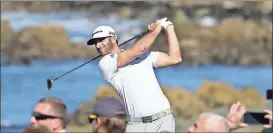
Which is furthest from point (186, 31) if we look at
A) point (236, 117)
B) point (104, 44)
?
point (104, 44)

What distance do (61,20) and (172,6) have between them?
45.2 inches

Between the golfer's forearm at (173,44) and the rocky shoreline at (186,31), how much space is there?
4.05 metres

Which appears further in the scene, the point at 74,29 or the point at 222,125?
→ the point at 74,29

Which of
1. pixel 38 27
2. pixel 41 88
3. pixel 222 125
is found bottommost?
pixel 222 125

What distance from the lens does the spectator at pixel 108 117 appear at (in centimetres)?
684

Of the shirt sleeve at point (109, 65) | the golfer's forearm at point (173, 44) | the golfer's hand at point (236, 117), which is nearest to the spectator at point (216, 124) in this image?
the golfer's hand at point (236, 117)

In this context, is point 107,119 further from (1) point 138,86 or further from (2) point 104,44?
(2) point 104,44

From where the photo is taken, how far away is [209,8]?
35.3ft

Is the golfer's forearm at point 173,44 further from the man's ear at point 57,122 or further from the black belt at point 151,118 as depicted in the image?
the man's ear at point 57,122

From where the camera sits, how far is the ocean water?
406 inches

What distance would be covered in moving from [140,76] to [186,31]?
4295 millimetres

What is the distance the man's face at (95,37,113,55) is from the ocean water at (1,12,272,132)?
375cm

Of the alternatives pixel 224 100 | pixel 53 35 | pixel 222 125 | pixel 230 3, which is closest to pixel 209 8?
pixel 230 3

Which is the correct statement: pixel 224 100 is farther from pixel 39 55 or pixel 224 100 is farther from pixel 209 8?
pixel 39 55
